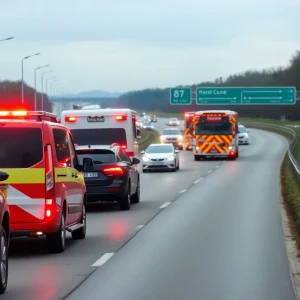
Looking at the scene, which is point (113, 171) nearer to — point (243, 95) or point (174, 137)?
point (174, 137)

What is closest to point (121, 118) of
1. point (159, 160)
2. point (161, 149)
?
point (159, 160)

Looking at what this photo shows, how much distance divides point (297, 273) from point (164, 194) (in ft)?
56.5

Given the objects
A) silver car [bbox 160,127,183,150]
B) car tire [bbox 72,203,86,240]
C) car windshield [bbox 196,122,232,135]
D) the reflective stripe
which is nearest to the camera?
the reflective stripe

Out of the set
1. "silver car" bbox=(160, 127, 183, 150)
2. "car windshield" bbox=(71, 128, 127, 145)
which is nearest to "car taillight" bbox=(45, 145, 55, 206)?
"car windshield" bbox=(71, 128, 127, 145)

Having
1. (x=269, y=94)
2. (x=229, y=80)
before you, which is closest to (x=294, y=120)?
(x=229, y=80)

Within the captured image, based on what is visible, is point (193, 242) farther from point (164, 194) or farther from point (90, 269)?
point (164, 194)

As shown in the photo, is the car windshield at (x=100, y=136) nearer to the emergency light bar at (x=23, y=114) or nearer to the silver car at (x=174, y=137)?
the emergency light bar at (x=23, y=114)

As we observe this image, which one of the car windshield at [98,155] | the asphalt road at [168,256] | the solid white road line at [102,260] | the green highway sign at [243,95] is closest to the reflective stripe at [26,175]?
the asphalt road at [168,256]

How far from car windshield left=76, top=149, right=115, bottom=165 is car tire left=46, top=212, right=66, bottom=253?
825 centimetres

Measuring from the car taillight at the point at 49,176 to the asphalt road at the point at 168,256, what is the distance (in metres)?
0.87

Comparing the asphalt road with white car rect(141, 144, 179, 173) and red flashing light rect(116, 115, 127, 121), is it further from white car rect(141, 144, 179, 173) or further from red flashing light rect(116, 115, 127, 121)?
white car rect(141, 144, 179, 173)

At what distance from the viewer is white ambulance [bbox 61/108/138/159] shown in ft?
105

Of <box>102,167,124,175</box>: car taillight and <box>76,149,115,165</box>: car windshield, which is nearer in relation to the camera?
<box>102,167,124,175</box>: car taillight

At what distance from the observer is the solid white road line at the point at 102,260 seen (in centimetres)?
1309
